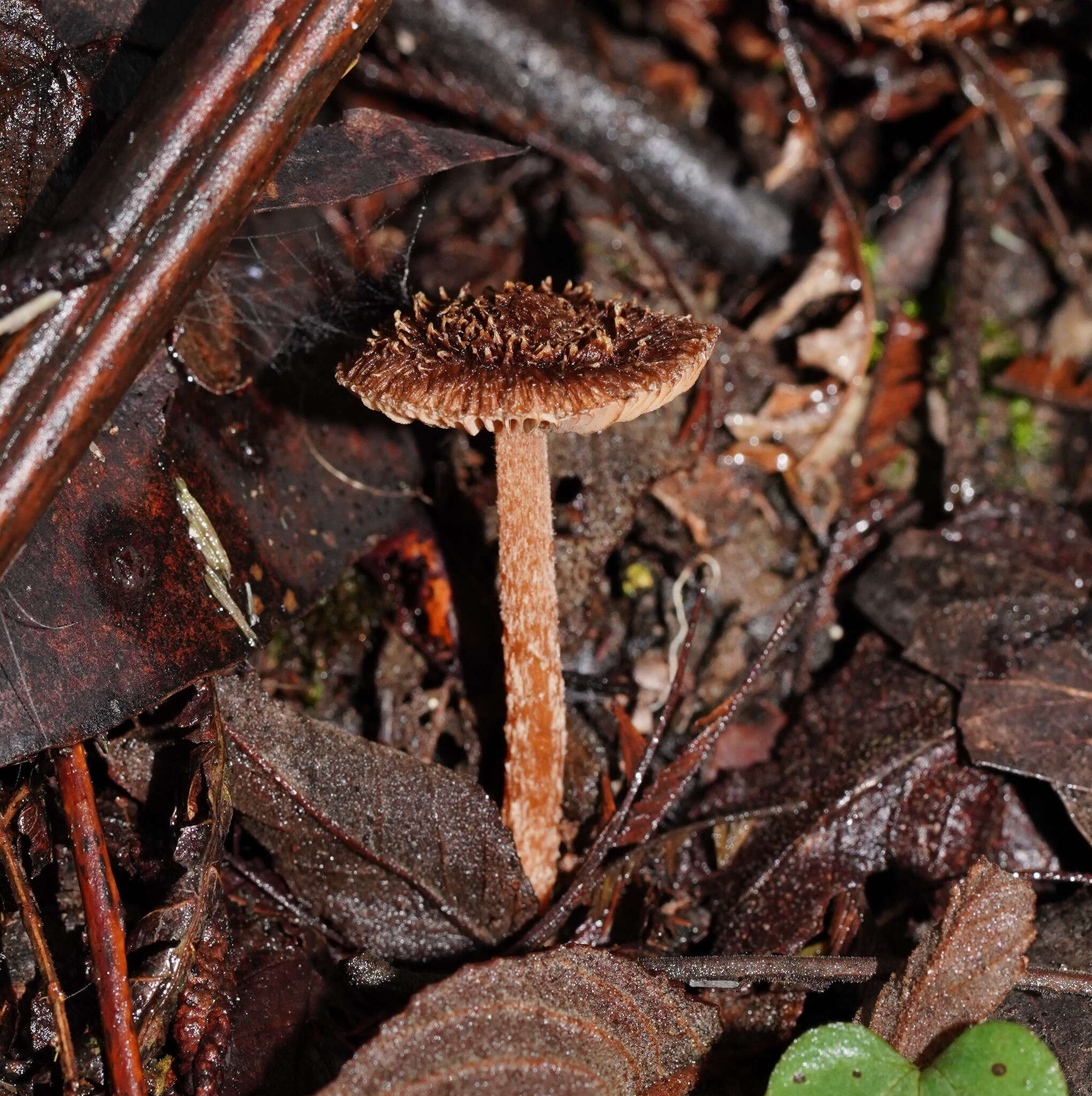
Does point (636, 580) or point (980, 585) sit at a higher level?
point (636, 580)

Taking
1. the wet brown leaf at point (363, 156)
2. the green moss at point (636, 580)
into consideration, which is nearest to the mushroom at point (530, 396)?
the wet brown leaf at point (363, 156)

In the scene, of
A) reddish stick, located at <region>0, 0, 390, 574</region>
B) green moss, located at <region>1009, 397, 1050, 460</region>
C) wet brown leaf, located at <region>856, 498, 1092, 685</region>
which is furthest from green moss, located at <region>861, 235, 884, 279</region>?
reddish stick, located at <region>0, 0, 390, 574</region>

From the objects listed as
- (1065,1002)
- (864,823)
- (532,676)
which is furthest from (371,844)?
(1065,1002)

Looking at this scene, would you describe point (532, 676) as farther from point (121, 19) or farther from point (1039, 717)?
point (121, 19)

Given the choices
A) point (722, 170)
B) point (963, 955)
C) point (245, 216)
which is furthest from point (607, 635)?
point (722, 170)

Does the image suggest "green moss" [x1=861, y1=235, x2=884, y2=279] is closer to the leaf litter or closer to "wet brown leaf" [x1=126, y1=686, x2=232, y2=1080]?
the leaf litter
